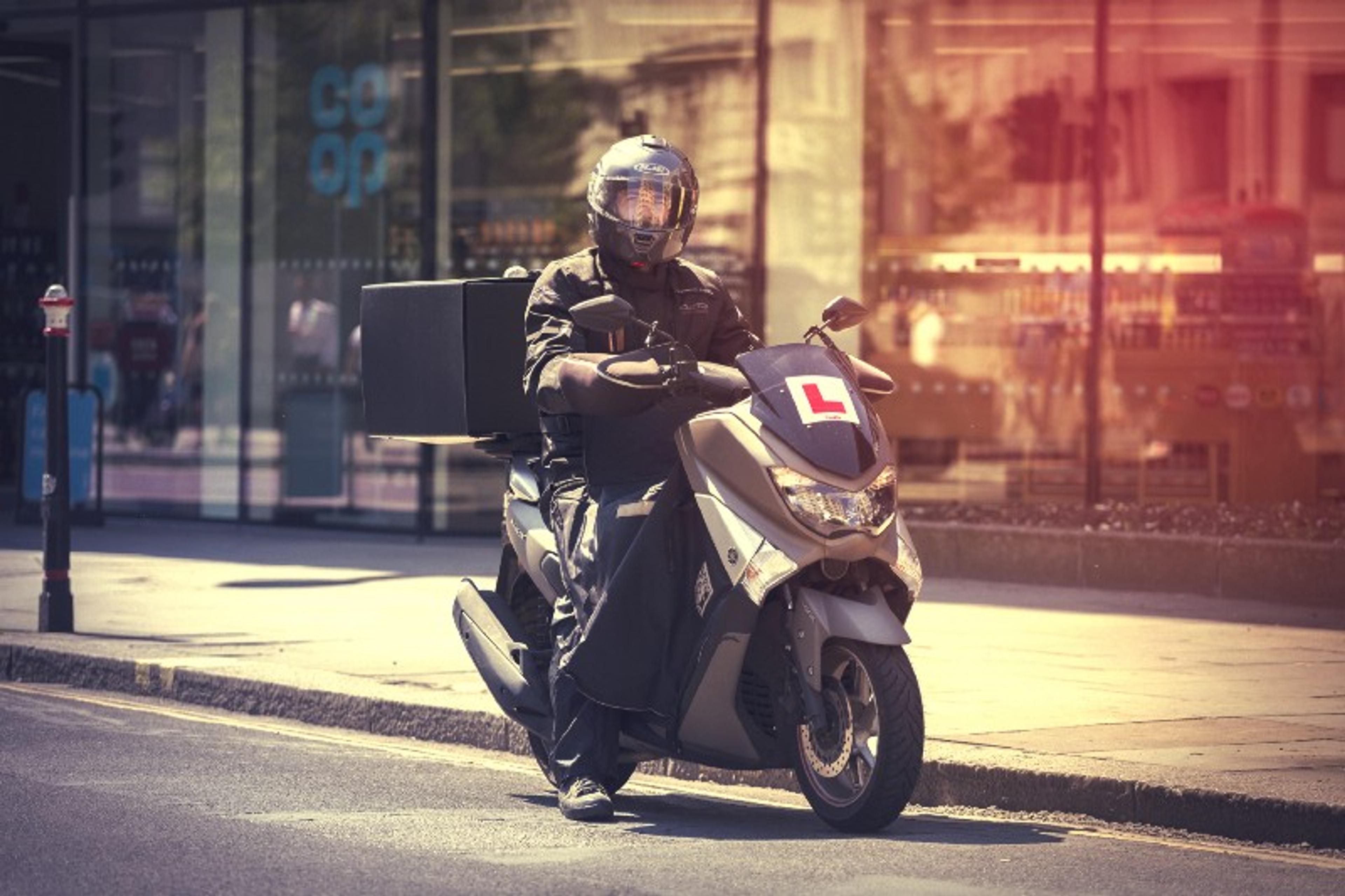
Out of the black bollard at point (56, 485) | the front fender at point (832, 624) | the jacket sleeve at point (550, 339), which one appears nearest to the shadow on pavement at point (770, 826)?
the front fender at point (832, 624)

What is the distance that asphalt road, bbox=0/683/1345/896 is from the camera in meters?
7.03

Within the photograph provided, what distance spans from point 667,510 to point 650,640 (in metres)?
0.39

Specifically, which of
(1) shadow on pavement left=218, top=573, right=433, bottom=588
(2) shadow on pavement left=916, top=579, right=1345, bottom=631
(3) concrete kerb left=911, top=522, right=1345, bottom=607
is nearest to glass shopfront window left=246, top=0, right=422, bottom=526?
(1) shadow on pavement left=218, top=573, right=433, bottom=588

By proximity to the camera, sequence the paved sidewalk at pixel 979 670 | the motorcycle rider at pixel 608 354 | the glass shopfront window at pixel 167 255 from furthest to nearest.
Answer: the glass shopfront window at pixel 167 255, the paved sidewalk at pixel 979 670, the motorcycle rider at pixel 608 354

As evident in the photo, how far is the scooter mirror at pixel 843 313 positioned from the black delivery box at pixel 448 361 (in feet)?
4.06

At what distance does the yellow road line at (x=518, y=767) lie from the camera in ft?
25.5

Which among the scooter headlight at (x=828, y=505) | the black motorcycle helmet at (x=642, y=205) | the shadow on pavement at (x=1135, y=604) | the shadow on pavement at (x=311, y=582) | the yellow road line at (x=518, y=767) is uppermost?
the black motorcycle helmet at (x=642, y=205)

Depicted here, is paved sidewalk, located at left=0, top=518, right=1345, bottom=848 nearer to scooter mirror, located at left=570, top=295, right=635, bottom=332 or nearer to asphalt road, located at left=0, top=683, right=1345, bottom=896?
asphalt road, located at left=0, top=683, right=1345, bottom=896

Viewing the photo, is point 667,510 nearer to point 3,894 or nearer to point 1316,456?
point 3,894

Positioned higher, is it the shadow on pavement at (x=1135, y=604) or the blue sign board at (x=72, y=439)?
the blue sign board at (x=72, y=439)

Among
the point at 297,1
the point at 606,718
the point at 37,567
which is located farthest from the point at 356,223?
the point at 606,718

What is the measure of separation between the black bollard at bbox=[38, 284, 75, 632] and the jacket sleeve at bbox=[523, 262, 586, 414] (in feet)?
16.1

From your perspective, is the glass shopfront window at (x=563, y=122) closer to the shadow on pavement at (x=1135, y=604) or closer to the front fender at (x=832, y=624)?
the shadow on pavement at (x=1135, y=604)

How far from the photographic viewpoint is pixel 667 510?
7.92 metres
